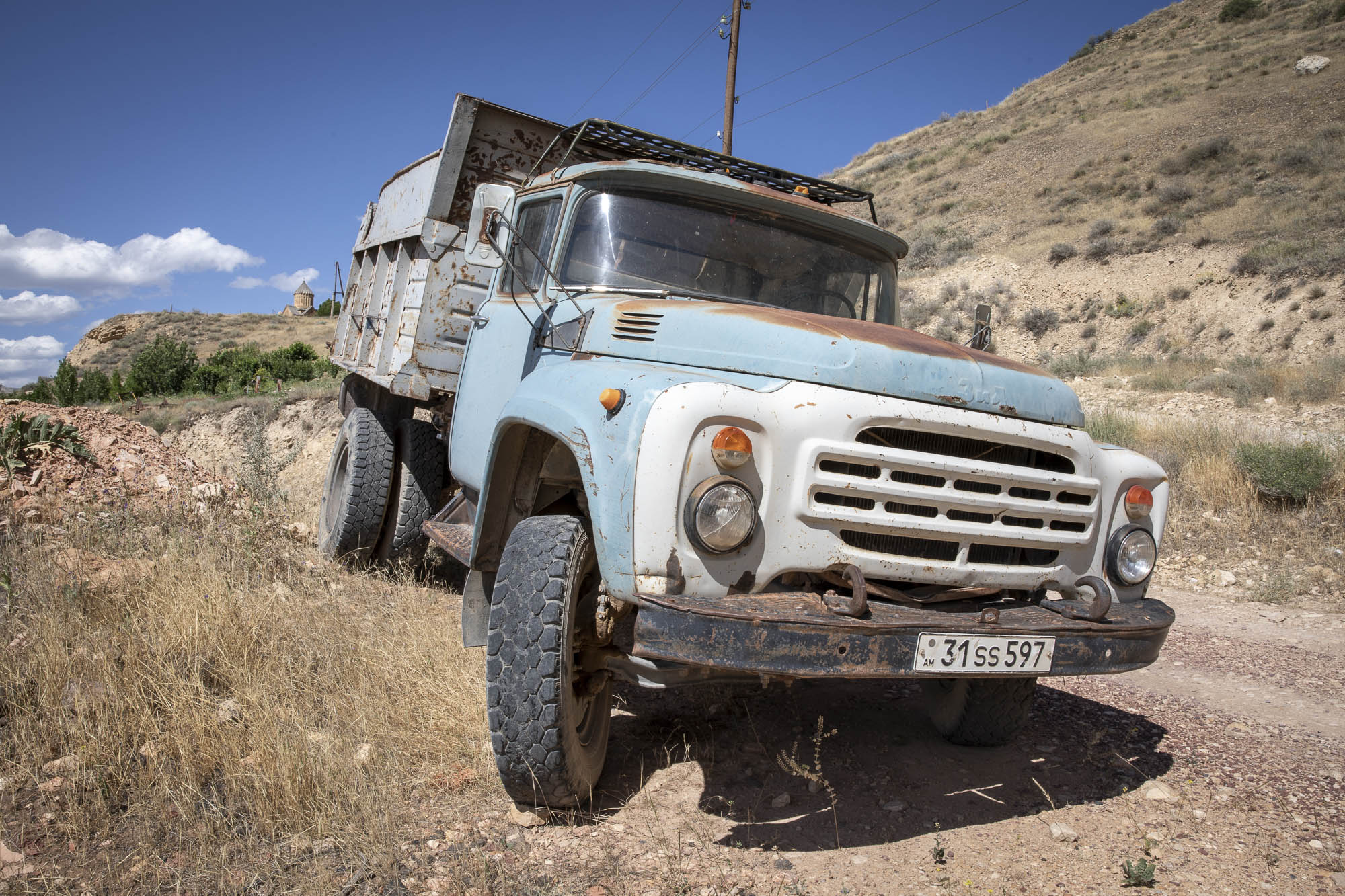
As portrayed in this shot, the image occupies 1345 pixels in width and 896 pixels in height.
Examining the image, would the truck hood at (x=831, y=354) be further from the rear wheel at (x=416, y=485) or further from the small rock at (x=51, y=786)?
the rear wheel at (x=416, y=485)

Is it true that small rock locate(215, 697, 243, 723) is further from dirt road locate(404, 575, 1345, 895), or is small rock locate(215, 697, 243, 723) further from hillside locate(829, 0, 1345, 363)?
hillside locate(829, 0, 1345, 363)

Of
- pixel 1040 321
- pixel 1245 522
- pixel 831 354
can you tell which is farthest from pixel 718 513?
pixel 1040 321

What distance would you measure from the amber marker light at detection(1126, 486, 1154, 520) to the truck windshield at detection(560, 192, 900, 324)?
1.44 meters

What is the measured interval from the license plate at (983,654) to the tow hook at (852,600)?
7.7 inches

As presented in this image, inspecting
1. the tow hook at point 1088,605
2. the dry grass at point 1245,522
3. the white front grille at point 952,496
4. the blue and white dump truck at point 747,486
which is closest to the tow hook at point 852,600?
the blue and white dump truck at point 747,486

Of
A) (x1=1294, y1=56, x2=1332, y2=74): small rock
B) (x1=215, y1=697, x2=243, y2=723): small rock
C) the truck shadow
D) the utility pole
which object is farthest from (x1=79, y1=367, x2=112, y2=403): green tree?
(x1=1294, y1=56, x2=1332, y2=74): small rock

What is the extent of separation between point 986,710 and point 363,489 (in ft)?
13.2

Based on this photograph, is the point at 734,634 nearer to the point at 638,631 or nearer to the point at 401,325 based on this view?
the point at 638,631

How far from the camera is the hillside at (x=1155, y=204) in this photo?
60.3ft

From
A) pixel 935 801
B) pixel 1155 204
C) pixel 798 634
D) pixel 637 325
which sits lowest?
pixel 935 801

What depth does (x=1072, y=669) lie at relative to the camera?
272cm

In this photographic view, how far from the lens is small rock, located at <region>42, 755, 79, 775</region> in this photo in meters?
3.04

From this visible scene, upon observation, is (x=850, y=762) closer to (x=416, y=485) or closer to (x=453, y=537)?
(x=453, y=537)

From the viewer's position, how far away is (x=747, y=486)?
2.49 m
